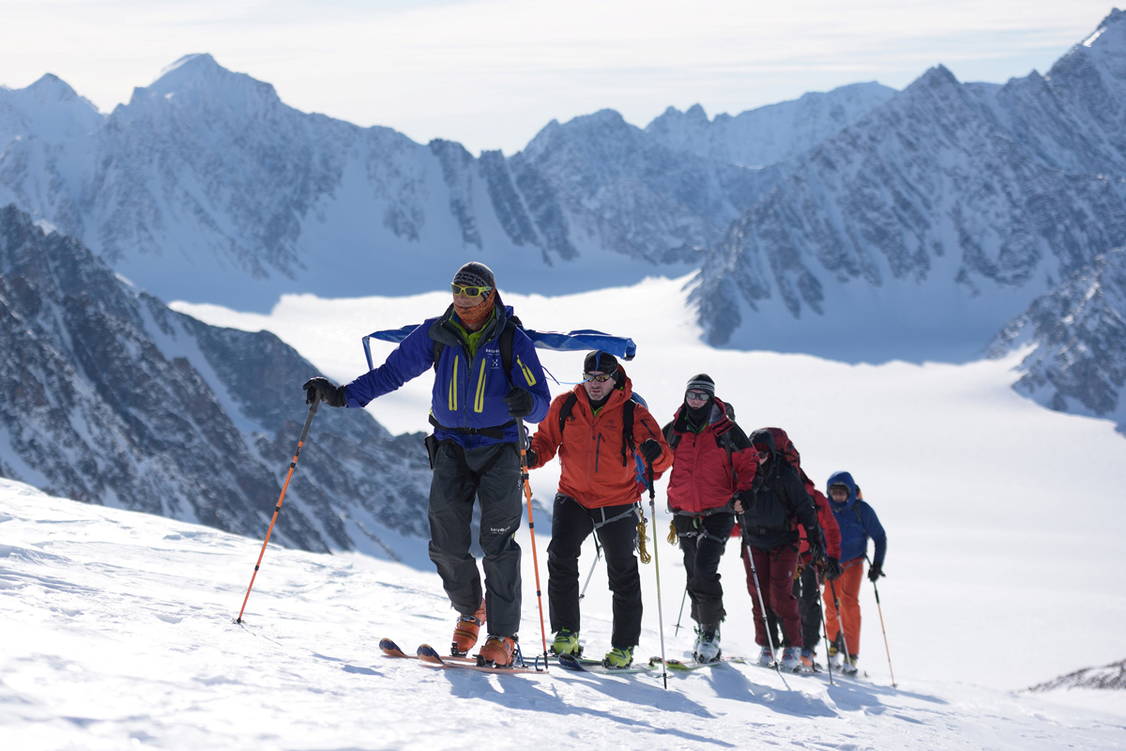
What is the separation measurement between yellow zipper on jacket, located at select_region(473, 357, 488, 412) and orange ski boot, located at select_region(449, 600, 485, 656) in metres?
1.63

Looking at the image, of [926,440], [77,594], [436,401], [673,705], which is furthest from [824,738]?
[926,440]

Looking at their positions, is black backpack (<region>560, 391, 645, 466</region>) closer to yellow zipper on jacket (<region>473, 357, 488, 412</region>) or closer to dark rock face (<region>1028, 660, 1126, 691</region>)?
yellow zipper on jacket (<region>473, 357, 488, 412</region>)

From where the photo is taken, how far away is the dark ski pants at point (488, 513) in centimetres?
797

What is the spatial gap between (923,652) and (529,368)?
52756mm

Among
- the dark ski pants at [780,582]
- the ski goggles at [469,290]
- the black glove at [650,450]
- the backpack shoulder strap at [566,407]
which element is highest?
the ski goggles at [469,290]

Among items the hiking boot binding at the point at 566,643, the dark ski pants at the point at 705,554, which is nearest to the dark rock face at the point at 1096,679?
the dark ski pants at the point at 705,554

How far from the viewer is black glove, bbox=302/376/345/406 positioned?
26.7 feet

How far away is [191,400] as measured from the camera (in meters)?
102

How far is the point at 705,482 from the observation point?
1055 cm

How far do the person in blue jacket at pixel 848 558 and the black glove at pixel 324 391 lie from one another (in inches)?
306

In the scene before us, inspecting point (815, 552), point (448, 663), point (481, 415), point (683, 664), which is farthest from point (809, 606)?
point (481, 415)

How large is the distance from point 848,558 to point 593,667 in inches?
242

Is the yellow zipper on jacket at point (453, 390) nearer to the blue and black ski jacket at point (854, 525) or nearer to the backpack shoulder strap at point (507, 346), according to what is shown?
the backpack shoulder strap at point (507, 346)

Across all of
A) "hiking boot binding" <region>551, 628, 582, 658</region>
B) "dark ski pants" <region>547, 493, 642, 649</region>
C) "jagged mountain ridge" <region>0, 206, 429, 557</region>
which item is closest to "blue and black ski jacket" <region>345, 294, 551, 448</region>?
"dark ski pants" <region>547, 493, 642, 649</region>
